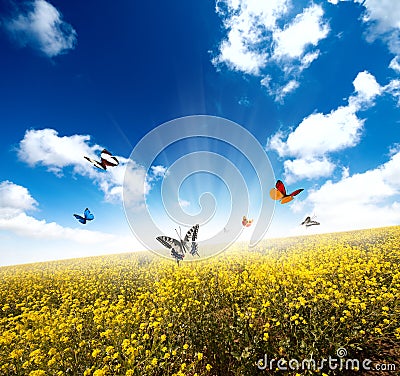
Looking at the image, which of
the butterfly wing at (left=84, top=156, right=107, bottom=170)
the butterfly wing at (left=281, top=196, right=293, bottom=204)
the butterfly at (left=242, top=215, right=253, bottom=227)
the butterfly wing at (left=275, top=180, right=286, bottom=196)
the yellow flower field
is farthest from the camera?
the butterfly at (left=242, top=215, right=253, bottom=227)

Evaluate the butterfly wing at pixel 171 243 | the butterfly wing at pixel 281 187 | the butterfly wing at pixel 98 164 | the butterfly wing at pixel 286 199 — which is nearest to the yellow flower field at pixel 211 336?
the butterfly wing at pixel 286 199

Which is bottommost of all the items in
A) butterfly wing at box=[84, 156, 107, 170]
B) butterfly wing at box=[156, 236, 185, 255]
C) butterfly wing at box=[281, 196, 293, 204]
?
butterfly wing at box=[156, 236, 185, 255]

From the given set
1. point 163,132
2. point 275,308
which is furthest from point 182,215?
point 275,308

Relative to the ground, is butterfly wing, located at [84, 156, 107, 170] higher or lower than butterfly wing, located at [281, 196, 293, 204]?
higher

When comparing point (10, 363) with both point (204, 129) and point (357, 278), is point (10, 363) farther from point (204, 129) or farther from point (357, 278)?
point (204, 129)

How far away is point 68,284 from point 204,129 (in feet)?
31.0

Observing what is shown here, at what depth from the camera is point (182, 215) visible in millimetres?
11133

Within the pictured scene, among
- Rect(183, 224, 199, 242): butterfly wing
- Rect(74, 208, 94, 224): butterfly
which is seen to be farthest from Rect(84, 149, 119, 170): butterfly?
Rect(183, 224, 199, 242): butterfly wing

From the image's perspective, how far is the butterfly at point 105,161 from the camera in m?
7.26

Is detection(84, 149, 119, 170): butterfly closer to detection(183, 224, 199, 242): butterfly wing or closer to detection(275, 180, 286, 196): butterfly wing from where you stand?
detection(275, 180, 286, 196): butterfly wing

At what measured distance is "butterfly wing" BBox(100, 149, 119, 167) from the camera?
287 inches

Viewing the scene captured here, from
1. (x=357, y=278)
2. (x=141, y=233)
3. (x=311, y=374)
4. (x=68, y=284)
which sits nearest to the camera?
(x=311, y=374)

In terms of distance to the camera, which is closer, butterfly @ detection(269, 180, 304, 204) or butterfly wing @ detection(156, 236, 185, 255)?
butterfly @ detection(269, 180, 304, 204)

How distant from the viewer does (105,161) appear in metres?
7.42
